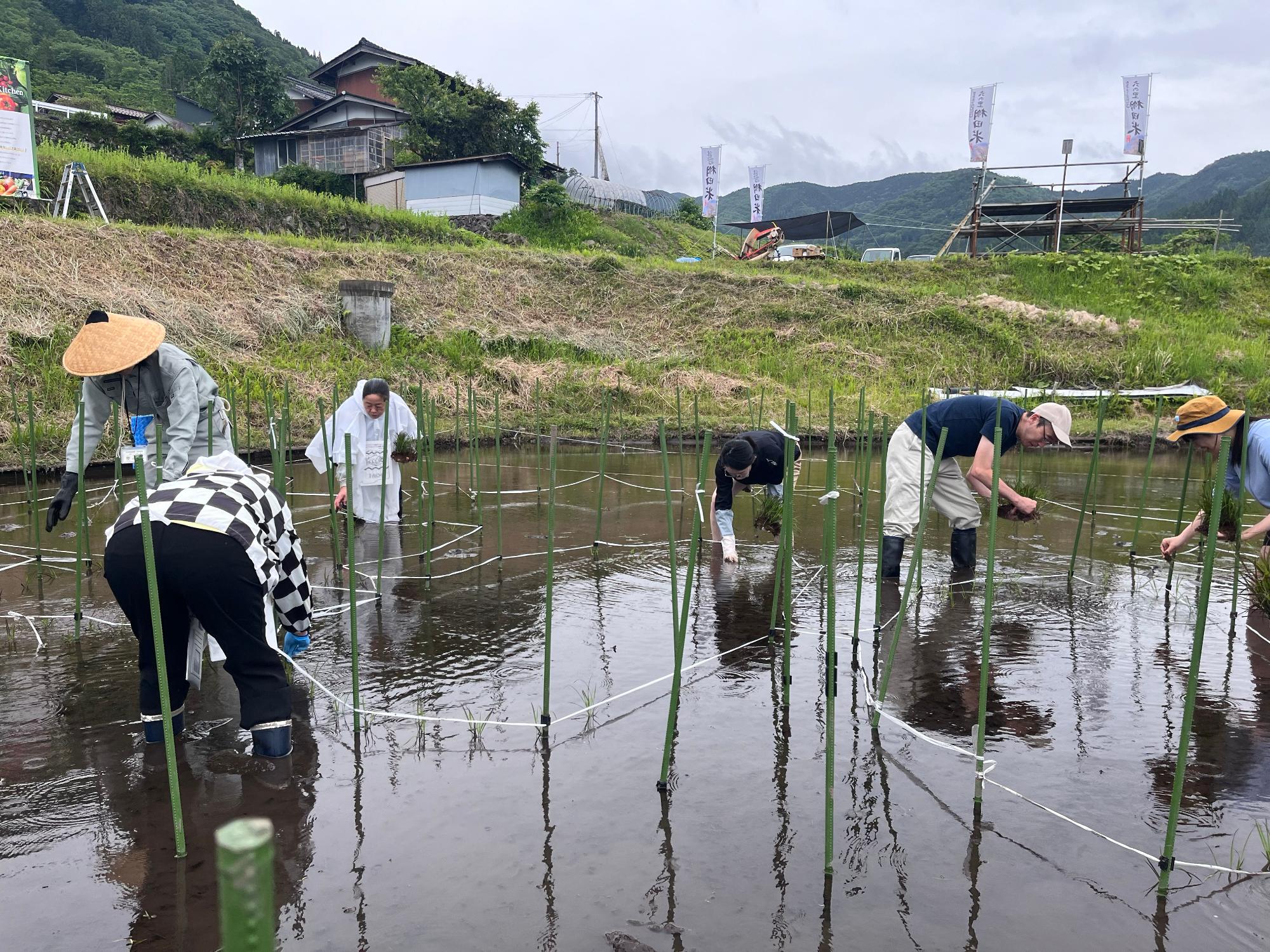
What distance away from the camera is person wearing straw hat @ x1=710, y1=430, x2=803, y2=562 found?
5637 mm

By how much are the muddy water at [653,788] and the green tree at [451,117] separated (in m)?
26.9

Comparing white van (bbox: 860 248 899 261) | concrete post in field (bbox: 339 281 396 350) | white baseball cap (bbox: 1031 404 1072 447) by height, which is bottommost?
white baseball cap (bbox: 1031 404 1072 447)

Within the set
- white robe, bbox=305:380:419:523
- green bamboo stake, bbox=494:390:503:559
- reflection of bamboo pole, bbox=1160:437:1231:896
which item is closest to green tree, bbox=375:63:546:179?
green bamboo stake, bbox=494:390:503:559

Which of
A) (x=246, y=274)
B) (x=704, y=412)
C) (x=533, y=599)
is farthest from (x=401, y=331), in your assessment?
(x=533, y=599)

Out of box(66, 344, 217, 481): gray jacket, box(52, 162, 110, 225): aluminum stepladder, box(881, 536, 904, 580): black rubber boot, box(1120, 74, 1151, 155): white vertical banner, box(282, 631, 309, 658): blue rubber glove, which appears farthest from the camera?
box(1120, 74, 1151, 155): white vertical banner

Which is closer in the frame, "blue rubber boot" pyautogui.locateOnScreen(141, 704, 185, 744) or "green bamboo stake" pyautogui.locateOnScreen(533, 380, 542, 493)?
"blue rubber boot" pyautogui.locateOnScreen(141, 704, 185, 744)

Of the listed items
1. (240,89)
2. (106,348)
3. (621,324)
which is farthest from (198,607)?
(240,89)

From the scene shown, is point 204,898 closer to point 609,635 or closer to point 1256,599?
point 609,635

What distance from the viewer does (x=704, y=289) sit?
20.4 meters

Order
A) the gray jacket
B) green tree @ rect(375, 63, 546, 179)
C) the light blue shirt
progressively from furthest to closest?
green tree @ rect(375, 63, 546, 179) → the light blue shirt → the gray jacket

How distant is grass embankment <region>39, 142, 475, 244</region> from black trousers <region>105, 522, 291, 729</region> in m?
18.2

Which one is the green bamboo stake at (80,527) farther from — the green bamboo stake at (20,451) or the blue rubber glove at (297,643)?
the green bamboo stake at (20,451)

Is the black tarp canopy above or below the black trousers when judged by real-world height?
above

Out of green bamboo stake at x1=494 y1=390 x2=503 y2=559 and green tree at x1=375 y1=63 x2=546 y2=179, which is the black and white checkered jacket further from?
green tree at x1=375 y1=63 x2=546 y2=179
